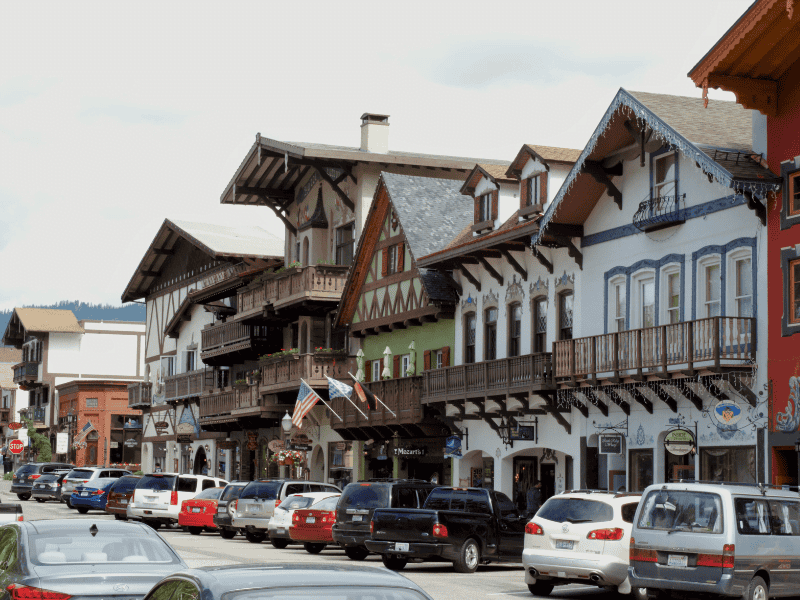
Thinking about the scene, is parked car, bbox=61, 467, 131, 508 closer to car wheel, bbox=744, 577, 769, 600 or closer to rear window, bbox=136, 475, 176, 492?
rear window, bbox=136, 475, 176, 492

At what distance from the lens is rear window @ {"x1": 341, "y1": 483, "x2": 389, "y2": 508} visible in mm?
24859

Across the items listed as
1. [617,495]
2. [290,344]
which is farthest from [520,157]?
[290,344]

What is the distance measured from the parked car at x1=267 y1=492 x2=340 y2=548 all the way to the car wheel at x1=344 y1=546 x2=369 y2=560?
6.81 ft

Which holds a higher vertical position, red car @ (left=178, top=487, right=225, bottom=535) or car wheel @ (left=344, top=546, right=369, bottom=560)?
red car @ (left=178, top=487, right=225, bottom=535)

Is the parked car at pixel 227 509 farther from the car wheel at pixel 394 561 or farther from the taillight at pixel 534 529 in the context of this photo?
the taillight at pixel 534 529

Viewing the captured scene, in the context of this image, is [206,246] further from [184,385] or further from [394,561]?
[394,561]

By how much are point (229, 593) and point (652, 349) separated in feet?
68.9

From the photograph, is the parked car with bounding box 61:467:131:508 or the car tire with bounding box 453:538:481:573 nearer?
the car tire with bounding box 453:538:481:573

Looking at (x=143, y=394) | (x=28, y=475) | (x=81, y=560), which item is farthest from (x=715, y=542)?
(x=143, y=394)

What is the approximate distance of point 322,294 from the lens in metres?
43.6

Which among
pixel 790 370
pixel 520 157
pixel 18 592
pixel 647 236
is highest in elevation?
pixel 520 157

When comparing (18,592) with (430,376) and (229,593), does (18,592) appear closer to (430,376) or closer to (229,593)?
(229,593)

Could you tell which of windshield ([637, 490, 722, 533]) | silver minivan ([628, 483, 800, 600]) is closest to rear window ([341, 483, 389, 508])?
silver minivan ([628, 483, 800, 600])

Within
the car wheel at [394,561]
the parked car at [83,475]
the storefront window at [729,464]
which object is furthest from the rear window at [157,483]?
the storefront window at [729,464]
